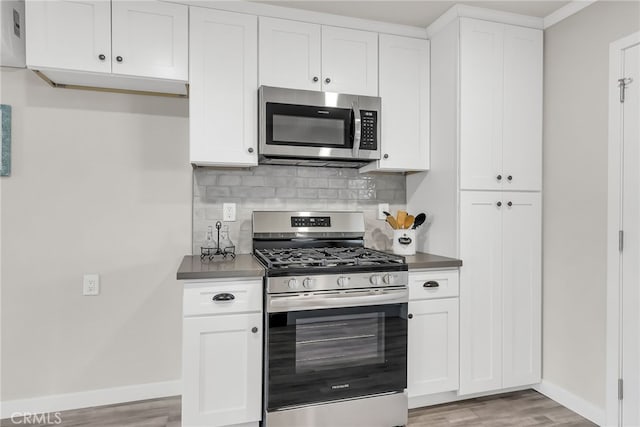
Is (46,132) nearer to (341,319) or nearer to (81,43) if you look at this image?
(81,43)

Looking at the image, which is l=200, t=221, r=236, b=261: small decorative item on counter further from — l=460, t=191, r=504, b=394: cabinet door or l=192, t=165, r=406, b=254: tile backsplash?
l=460, t=191, r=504, b=394: cabinet door

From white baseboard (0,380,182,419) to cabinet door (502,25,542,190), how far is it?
255 cm

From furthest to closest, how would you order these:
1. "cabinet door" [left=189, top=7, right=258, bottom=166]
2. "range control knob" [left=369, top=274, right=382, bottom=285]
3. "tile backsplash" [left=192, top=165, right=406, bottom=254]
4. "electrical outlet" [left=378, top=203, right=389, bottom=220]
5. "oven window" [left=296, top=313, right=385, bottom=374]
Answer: "electrical outlet" [left=378, top=203, right=389, bottom=220] < "tile backsplash" [left=192, top=165, right=406, bottom=254] < "cabinet door" [left=189, top=7, right=258, bottom=166] < "range control knob" [left=369, top=274, right=382, bottom=285] < "oven window" [left=296, top=313, right=385, bottom=374]

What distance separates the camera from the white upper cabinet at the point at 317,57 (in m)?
2.46

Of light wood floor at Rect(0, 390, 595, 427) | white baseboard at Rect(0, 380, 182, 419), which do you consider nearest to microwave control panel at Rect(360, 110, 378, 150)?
light wood floor at Rect(0, 390, 595, 427)

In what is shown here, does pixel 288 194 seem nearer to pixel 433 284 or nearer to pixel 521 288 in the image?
pixel 433 284

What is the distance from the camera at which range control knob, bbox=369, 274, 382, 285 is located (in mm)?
2223

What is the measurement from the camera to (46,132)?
242 centimetres

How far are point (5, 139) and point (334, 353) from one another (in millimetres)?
2230

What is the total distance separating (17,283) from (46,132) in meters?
0.91


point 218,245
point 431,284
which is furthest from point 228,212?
point 431,284

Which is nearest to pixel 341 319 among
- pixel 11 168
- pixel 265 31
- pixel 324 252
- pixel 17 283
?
pixel 324 252

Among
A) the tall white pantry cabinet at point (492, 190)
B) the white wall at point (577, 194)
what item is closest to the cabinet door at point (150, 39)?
the tall white pantry cabinet at point (492, 190)

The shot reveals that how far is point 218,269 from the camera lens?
2.11 metres
